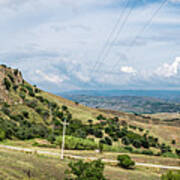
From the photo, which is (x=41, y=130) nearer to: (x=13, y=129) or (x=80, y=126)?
(x=13, y=129)

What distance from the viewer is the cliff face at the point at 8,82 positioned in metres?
117

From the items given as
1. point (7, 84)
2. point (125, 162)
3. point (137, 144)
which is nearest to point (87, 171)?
point (125, 162)

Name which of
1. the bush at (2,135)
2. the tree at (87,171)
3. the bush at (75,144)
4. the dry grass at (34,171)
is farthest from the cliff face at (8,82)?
the tree at (87,171)

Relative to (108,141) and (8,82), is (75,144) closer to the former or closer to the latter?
(108,141)

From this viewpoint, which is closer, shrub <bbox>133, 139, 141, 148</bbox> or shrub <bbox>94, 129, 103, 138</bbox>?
shrub <bbox>133, 139, 141, 148</bbox>

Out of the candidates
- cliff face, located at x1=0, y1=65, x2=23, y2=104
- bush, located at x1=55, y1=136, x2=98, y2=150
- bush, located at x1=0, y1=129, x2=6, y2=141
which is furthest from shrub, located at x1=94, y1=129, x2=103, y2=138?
bush, located at x1=0, y1=129, x2=6, y2=141

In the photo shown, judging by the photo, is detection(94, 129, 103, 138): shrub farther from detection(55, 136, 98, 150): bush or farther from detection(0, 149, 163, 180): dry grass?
detection(0, 149, 163, 180): dry grass

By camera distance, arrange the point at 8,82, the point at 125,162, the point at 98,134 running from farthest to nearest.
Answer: the point at 8,82, the point at 98,134, the point at 125,162

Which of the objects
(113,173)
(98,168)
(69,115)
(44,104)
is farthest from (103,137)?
(98,168)

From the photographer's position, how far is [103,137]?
11419 cm

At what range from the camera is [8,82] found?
12406 centimetres

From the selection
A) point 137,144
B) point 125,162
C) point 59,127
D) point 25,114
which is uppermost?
point 25,114

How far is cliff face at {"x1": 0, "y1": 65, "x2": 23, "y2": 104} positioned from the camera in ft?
383

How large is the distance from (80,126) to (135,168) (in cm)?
6464
